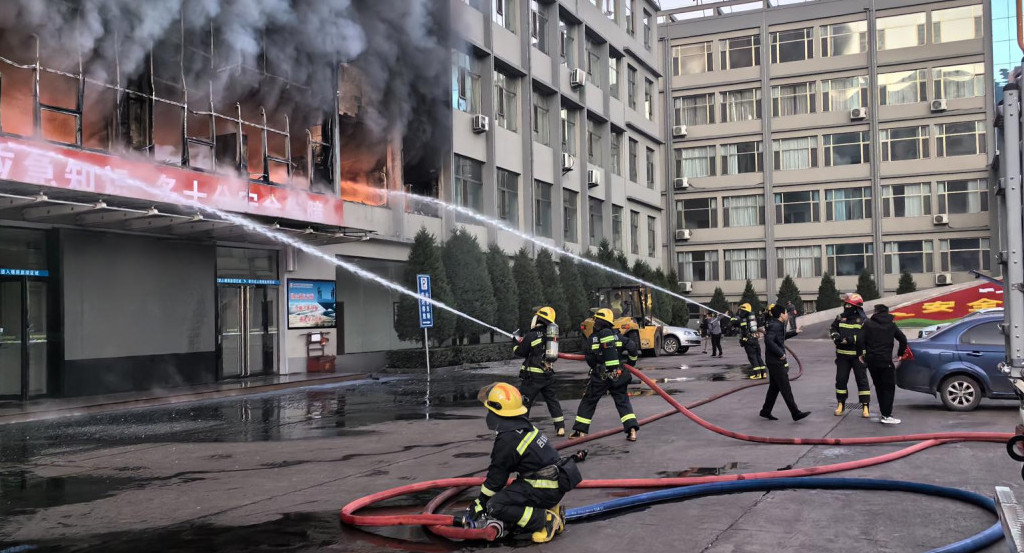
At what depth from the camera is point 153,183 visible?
17531mm

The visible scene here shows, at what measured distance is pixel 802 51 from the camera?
2233 inches

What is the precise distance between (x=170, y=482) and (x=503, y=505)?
436 cm

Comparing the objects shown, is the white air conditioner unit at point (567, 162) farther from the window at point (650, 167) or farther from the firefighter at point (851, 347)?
the firefighter at point (851, 347)

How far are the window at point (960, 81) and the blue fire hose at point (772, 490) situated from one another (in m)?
53.0

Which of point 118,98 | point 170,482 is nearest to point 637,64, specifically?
point 118,98

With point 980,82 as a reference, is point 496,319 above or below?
below

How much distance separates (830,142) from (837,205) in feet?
13.6

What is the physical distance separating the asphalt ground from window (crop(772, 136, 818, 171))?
144ft

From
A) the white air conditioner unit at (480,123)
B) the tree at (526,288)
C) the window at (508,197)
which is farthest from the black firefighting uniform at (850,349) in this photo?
the window at (508,197)

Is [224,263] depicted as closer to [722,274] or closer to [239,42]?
[239,42]

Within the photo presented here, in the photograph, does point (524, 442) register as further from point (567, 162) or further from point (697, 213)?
point (697, 213)

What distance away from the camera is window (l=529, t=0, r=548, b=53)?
120ft

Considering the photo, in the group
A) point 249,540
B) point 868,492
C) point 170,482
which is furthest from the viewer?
point 170,482

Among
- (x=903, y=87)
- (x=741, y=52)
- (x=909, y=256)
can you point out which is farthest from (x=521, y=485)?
(x=741, y=52)
